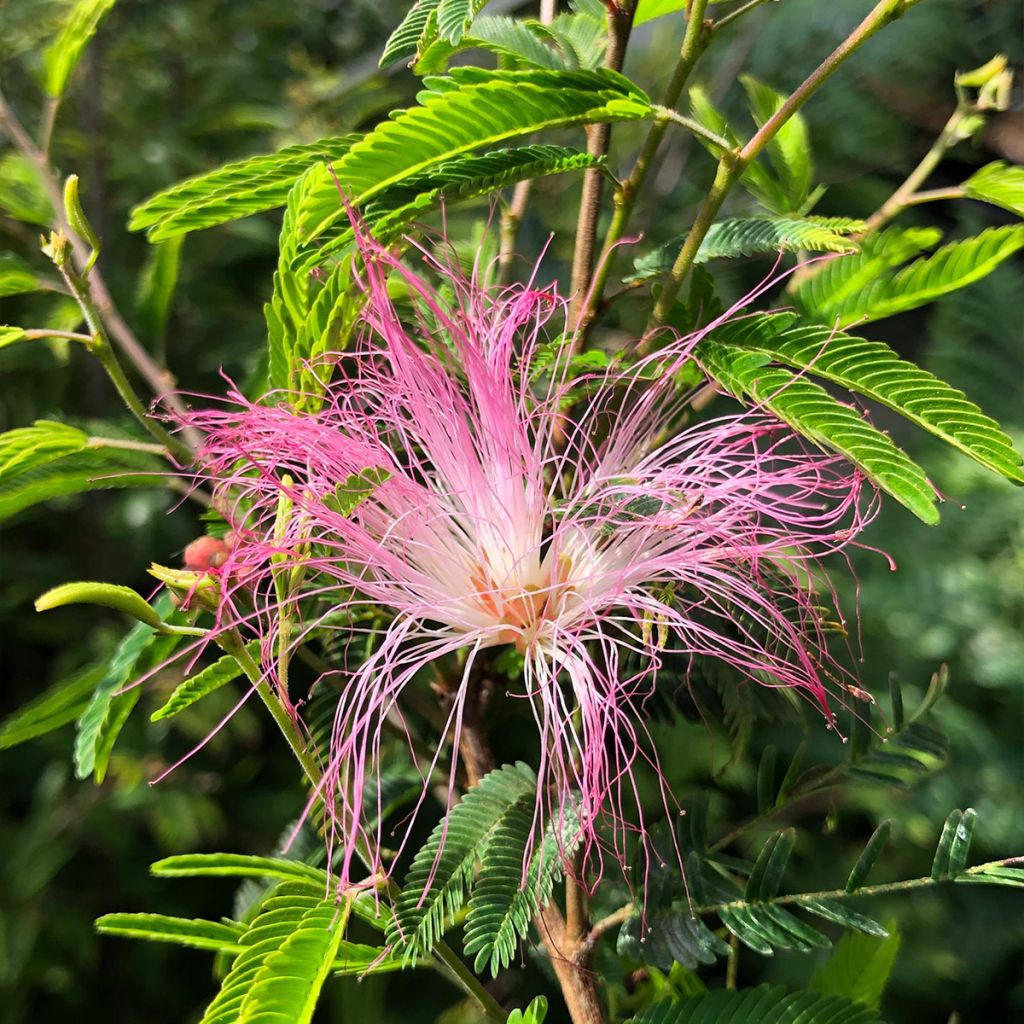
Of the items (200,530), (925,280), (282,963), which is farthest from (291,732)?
(200,530)

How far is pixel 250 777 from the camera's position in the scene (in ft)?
4.23

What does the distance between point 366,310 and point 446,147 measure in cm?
11

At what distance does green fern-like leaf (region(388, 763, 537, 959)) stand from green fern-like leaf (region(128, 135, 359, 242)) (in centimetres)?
30

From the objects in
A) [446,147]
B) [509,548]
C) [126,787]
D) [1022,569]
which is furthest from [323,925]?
[1022,569]

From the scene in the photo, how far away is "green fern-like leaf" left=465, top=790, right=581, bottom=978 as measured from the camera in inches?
15.6

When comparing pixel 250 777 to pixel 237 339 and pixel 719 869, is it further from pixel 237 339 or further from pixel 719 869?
pixel 719 869

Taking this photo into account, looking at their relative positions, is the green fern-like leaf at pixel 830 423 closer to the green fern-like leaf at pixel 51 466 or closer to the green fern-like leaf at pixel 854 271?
the green fern-like leaf at pixel 854 271

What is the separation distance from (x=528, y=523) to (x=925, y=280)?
0.25m

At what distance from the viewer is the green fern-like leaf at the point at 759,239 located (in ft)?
1.37

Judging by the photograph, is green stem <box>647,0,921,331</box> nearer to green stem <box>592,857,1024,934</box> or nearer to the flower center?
the flower center

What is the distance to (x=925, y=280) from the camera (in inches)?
19.6

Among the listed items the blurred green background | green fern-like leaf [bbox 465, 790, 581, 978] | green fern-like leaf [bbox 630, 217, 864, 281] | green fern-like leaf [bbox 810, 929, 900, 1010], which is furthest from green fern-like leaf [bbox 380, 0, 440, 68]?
the blurred green background

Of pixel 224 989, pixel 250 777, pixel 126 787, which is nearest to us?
pixel 224 989

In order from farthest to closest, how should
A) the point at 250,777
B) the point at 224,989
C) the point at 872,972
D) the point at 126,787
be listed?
the point at 250,777 < the point at 126,787 < the point at 872,972 < the point at 224,989
